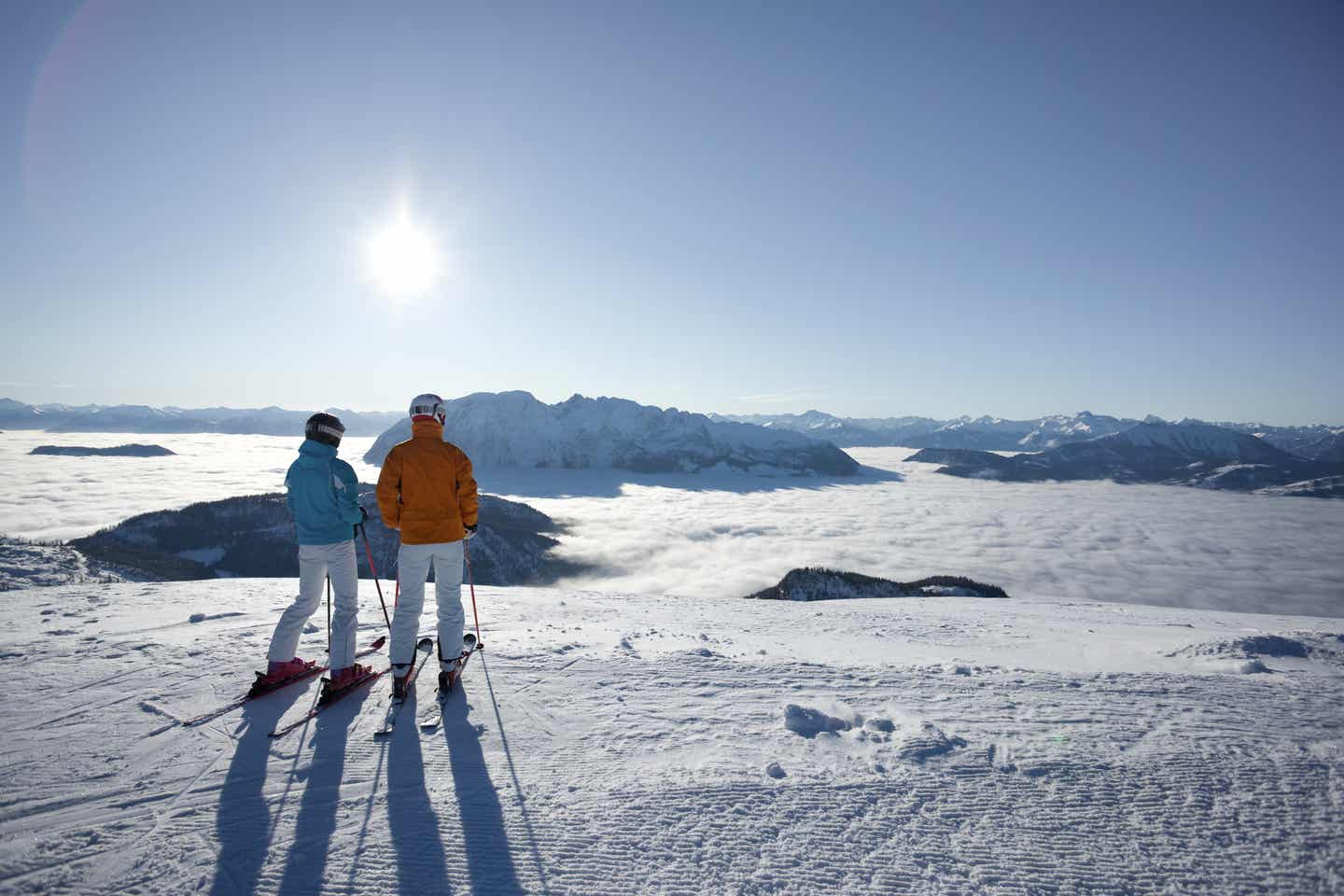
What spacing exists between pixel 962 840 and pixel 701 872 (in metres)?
1.76

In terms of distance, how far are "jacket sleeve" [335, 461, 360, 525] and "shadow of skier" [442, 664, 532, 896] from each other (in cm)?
246

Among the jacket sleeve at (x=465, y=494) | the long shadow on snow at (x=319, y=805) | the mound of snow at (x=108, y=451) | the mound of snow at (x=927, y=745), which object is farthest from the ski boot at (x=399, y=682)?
the mound of snow at (x=108, y=451)

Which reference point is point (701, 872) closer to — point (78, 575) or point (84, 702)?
point (84, 702)

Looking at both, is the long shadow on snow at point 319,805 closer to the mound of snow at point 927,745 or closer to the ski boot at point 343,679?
the ski boot at point 343,679

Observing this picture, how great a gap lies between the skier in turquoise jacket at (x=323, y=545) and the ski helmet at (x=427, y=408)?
91cm

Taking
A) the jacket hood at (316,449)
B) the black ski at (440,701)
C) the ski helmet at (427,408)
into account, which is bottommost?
the black ski at (440,701)

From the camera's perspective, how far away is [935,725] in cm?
495

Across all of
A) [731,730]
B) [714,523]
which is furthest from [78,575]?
[714,523]

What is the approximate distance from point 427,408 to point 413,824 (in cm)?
386

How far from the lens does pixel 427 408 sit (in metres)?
5.84

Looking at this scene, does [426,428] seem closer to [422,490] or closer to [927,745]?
[422,490]

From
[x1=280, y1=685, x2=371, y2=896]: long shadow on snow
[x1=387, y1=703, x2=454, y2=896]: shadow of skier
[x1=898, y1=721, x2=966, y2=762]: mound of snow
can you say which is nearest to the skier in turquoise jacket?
[x1=280, y1=685, x2=371, y2=896]: long shadow on snow

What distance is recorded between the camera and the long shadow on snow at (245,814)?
3.18 m

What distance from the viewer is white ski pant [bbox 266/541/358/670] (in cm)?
588
